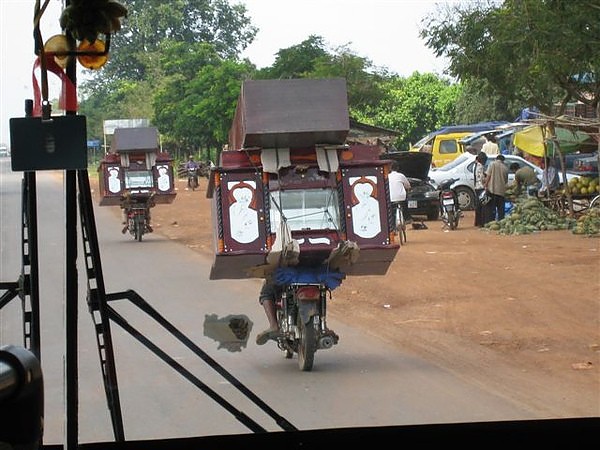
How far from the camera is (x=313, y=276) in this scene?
6.00 m

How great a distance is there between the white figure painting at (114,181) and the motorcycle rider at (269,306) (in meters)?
1.47

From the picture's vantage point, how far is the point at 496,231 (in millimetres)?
12523

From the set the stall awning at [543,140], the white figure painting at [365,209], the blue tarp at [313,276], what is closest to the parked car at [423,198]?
the stall awning at [543,140]

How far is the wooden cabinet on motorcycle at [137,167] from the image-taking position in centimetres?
396

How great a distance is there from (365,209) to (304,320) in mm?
995

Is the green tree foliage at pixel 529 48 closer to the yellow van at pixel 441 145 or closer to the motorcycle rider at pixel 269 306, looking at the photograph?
the yellow van at pixel 441 145

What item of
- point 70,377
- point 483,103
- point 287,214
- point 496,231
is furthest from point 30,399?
point 496,231

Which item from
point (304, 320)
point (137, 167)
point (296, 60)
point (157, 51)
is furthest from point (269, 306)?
point (157, 51)

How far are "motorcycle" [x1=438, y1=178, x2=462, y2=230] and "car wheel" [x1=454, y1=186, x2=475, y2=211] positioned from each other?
0.09m

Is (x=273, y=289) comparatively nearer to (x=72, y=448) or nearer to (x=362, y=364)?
(x=362, y=364)

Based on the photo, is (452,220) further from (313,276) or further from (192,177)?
(192,177)

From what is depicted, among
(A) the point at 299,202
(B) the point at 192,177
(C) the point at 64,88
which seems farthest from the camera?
(A) the point at 299,202

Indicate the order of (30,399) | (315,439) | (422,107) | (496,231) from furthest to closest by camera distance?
(496,231)
(422,107)
(315,439)
(30,399)

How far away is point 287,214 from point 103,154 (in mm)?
1658
